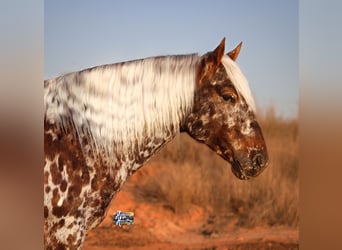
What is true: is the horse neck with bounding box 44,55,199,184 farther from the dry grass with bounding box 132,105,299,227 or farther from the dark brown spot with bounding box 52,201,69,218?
the dark brown spot with bounding box 52,201,69,218

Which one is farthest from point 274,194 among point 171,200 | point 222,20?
point 222,20

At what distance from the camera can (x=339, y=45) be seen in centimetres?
216

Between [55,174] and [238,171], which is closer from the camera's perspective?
[55,174]

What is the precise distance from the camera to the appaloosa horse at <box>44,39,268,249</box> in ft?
6.59

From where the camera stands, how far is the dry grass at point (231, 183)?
2104mm

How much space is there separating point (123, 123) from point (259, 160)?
24.3 inches

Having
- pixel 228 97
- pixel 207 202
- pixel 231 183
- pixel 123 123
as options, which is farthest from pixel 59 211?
pixel 228 97

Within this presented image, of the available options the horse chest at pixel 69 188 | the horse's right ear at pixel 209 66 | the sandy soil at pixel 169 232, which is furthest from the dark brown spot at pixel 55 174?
the horse's right ear at pixel 209 66

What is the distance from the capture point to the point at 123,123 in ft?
6.72

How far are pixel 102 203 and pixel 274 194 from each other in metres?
0.76

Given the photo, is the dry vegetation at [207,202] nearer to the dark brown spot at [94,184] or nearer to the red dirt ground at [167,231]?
the red dirt ground at [167,231]

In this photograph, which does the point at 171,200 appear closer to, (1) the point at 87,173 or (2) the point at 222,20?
(1) the point at 87,173

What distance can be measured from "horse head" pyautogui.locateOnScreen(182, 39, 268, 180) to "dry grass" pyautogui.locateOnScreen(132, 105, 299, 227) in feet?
0.19

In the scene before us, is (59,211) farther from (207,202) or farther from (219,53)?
(219,53)
